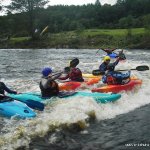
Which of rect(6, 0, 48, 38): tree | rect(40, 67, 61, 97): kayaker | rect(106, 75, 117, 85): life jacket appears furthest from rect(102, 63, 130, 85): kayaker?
rect(6, 0, 48, 38): tree

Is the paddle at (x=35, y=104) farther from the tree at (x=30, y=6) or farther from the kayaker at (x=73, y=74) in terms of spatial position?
the tree at (x=30, y=6)

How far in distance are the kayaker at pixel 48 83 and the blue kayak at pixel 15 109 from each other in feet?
3.96

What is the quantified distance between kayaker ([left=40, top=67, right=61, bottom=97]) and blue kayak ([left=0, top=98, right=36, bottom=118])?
1.21 meters

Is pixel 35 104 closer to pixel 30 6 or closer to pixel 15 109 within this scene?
pixel 15 109

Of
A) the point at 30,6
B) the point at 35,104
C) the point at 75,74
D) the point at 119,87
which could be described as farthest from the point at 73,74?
the point at 30,6

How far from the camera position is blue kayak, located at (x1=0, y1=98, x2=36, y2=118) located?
10078 mm

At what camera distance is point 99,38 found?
171 ft

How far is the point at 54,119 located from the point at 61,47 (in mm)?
39825

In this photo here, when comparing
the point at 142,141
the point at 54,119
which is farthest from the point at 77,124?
the point at 142,141

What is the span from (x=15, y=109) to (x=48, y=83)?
1.66 meters

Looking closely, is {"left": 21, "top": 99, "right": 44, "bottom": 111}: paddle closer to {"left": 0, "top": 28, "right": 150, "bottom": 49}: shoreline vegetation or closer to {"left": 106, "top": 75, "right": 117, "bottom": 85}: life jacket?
{"left": 106, "top": 75, "right": 117, "bottom": 85}: life jacket

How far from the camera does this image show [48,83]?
1155 cm

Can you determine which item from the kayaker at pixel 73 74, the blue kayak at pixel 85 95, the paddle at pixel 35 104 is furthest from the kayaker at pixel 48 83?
the kayaker at pixel 73 74

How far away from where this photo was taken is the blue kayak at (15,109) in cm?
1008
